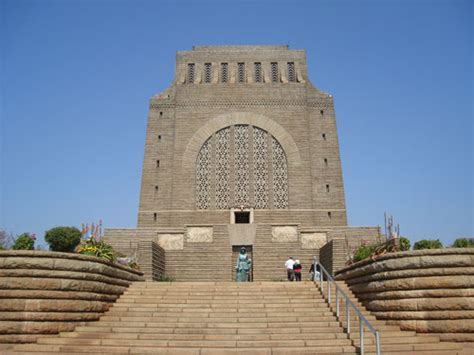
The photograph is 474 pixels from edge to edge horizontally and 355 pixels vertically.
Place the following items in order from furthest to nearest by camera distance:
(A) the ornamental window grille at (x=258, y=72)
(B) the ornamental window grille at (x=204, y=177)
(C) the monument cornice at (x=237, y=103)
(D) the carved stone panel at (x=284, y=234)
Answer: (A) the ornamental window grille at (x=258, y=72)
(C) the monument cornice at (x=237, y=103)
(B) the ornamental window grille at (x=204, y=177)
(D) the carved stone panel at (x=284, y=234)

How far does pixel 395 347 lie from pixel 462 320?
1570mm

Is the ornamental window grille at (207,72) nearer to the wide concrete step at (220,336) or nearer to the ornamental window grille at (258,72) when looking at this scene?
the ornamental window grille at (258,72)

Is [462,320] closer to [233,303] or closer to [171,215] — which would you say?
[233,303]

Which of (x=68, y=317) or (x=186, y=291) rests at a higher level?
(x=186, y=291)

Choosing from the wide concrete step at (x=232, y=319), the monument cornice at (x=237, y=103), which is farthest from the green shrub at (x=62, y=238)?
the monument cornice at (x=237, y=103)

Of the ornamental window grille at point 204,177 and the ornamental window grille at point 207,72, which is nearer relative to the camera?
the ornamental window grille at point 204,177

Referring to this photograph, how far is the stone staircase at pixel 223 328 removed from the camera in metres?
8.80

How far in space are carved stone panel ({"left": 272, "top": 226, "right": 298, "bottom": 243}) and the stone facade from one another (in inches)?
2.0

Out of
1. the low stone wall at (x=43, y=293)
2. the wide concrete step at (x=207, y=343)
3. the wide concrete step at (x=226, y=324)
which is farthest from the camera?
the wide concrete step at (x=226, y=324)

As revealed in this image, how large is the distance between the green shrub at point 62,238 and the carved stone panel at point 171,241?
19.1 feet

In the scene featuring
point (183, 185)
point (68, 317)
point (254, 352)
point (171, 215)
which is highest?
point (183, 185)

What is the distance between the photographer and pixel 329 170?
27.4 metres

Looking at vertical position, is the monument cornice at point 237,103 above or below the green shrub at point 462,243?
above

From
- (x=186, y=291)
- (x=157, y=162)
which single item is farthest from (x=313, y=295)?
(x=157, y=162)
